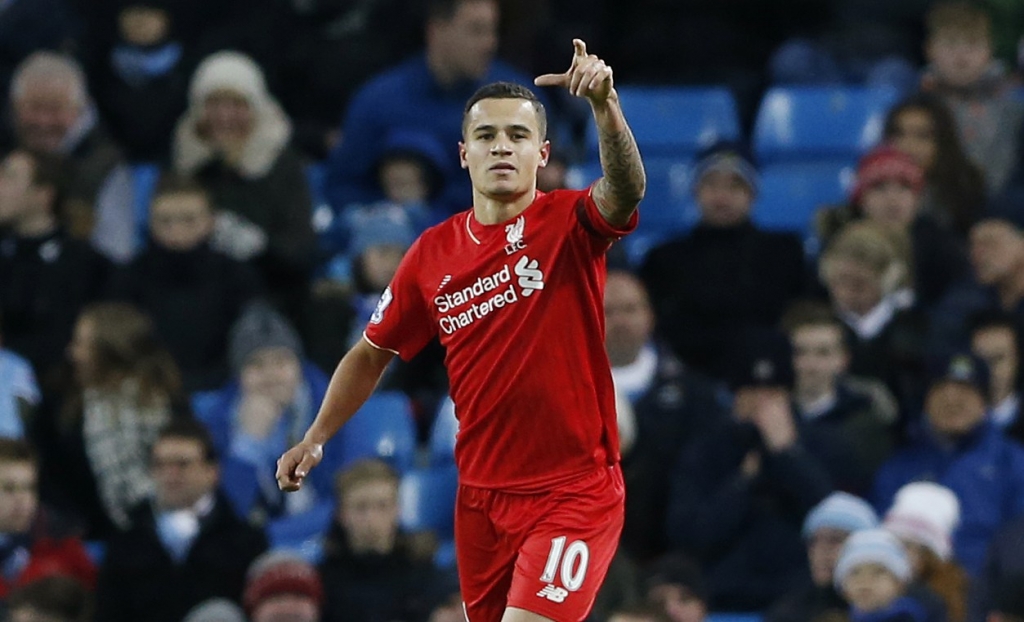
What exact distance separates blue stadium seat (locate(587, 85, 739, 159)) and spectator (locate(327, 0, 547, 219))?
3.45 ft

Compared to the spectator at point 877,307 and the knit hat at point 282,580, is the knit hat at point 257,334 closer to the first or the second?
the knit hat at point 282,580

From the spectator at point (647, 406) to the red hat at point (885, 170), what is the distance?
1569mm

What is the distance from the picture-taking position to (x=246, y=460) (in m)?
10.7

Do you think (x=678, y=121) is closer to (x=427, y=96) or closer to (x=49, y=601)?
(x=427, y=96)

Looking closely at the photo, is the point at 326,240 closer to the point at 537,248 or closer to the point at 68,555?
the point at 68,555

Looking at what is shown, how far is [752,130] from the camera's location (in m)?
13.8

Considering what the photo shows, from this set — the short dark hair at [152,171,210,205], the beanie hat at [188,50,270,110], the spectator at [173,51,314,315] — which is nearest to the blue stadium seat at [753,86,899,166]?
the spectator at [173,51,314,315]

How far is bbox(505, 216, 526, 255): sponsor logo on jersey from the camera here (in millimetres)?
6805

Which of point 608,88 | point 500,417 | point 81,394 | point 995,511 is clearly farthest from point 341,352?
point 608,88

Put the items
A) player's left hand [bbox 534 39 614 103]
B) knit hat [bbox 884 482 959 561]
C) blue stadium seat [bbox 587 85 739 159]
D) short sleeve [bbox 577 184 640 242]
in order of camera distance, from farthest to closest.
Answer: blue stadium seat [bbox 587 85 739 159]
knit hat [bbox 884 482 959 561]
short sleeve [bbox 577 184 640 242]
player's left hand [bbox 534 39 614 103]

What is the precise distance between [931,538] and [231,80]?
4.45 meters

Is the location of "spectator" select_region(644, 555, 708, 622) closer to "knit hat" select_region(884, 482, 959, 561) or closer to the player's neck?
"knit hat" select_region(884, 482, 959, 561)

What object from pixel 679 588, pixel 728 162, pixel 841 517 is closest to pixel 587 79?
pixel 679 588

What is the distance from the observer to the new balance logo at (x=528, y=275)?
6.78m
